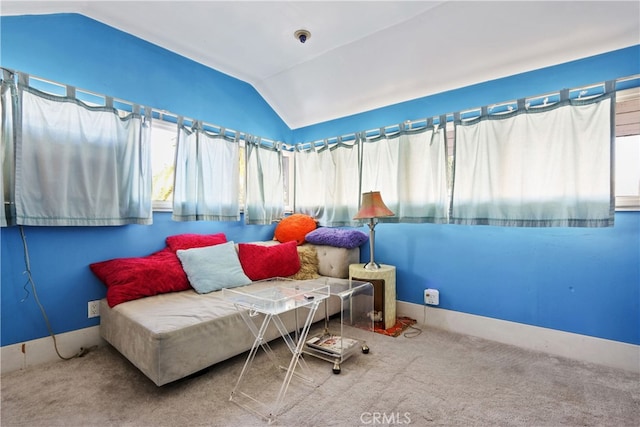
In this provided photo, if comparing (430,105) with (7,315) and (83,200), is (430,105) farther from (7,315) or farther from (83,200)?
(7,315)

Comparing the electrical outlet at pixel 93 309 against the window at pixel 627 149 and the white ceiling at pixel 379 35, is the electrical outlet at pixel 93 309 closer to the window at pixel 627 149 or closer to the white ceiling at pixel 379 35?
the white ceiling at pixel 379 35

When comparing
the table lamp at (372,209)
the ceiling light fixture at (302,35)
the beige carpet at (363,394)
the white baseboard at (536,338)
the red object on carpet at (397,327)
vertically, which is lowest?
the red object on carpet at (397,327)

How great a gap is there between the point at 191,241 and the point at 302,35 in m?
2.03

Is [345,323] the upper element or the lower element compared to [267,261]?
lower

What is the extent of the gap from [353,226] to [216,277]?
1.54 meters

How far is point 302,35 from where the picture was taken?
8.06 ft

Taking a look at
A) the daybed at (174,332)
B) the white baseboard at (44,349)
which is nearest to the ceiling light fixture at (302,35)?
the daybed at (174,332)

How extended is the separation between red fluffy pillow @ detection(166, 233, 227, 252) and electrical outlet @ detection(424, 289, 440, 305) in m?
2.01

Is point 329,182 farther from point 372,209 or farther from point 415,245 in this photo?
point 415,245

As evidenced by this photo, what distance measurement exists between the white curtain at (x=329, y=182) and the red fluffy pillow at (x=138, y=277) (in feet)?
5.43

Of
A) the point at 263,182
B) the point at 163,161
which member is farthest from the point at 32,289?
the point at 263,182

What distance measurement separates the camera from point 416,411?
150 centimetres

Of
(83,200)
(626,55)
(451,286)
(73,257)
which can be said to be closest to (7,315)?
(73,257)

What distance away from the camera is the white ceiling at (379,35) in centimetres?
197
